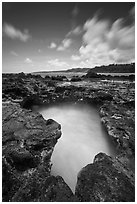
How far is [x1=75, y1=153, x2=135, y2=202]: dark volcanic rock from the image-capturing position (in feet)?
5.28

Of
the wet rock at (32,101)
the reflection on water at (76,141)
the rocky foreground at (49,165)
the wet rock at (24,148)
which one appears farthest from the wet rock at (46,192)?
the wet rock at (32,101)

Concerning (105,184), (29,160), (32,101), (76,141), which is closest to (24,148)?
(29,160)

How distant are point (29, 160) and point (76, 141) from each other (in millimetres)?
1945

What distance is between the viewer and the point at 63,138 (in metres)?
3.98

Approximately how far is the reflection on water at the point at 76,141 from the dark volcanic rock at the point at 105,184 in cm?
84

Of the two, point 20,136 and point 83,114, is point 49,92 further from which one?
point 20,136

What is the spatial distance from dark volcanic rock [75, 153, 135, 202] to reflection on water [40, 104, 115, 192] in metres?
0.84

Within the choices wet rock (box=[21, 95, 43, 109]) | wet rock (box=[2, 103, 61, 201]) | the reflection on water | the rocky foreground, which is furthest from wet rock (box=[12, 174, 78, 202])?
wet rock (box=[21, 95, 43, 109])

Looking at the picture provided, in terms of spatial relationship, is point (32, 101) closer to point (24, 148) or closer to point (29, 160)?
point (24, 148)

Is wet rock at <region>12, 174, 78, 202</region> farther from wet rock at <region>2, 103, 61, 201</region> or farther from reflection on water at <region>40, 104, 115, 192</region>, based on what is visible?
reflection on water at <region>40, 104, 115, 192</region>

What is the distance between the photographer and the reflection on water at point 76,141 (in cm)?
292

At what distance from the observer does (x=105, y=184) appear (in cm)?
174

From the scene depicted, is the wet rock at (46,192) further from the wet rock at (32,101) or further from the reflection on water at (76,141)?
the wet rock at (32,101)

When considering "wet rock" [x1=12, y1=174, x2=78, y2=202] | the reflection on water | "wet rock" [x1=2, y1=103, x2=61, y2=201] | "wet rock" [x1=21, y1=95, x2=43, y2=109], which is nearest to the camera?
"wet rock" [x1=12, y1=174, x2=78, y2=202]
